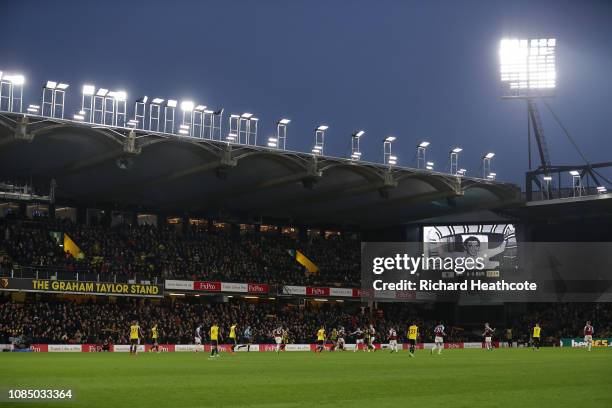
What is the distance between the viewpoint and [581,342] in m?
70.2

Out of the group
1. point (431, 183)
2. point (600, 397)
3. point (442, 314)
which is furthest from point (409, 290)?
point (600, 397)

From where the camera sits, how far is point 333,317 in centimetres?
7231

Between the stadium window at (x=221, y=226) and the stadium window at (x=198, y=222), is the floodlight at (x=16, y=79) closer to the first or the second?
the stadium window at (x=198, y=222)

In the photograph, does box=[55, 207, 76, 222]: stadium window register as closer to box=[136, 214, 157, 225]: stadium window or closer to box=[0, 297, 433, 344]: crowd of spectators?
box=[136, 214, 157, 225]: stadium window

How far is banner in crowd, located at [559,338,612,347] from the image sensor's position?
68375 mm

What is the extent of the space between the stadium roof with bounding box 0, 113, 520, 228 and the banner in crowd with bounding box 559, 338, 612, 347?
13.2 metres

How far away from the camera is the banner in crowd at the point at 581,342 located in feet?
224

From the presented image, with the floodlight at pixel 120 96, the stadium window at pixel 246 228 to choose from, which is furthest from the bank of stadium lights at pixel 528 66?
the floodlight at pixel 120 96

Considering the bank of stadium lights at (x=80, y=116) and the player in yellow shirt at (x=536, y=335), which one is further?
the player in yellow shirt at (x=536, y=335)

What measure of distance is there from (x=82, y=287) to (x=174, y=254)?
11906mm

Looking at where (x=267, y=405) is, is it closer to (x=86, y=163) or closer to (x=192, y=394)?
(x=192, y=394)

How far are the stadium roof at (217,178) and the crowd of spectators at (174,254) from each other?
9.28 ft
